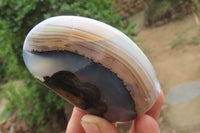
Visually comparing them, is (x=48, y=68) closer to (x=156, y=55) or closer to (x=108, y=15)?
(x=108, y=15)

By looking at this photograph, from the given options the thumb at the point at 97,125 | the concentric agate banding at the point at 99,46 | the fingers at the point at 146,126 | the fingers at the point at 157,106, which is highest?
the concentric agate banding at the point at 99,46

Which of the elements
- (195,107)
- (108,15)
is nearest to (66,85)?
(108,15)

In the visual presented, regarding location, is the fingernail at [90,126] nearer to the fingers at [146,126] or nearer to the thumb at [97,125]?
the thumb at [97,125]

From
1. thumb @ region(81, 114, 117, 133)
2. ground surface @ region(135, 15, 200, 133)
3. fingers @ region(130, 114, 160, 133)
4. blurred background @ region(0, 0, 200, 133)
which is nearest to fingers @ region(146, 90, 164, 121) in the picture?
fingers @ region(130, 114, 160, 133)

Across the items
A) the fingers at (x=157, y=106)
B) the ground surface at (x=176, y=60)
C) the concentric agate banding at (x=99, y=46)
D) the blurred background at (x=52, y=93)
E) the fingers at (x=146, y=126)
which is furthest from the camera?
the ground surface at (x=176, y=60)

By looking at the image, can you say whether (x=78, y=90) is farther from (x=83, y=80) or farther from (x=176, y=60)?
(x=176, y=60)

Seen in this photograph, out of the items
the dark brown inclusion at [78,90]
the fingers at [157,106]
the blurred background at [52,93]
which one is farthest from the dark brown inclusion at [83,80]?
the blurred background at [52,93]
